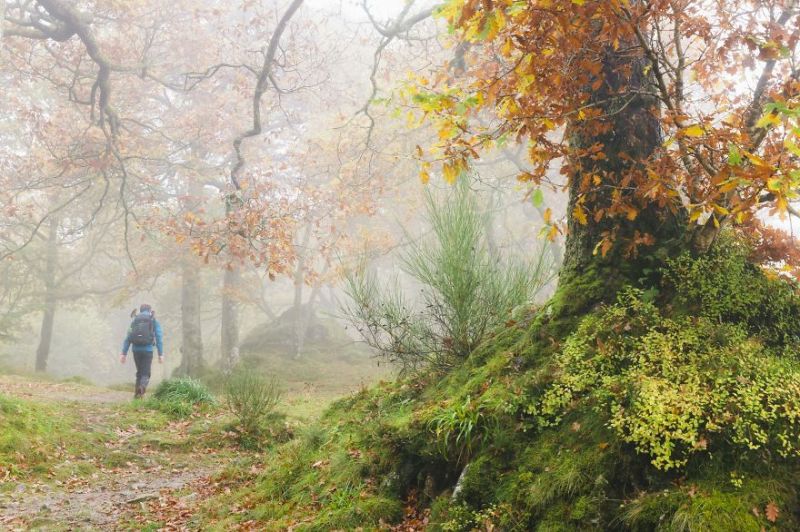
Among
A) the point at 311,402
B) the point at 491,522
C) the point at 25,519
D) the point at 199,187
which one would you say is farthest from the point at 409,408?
the point at 199,187

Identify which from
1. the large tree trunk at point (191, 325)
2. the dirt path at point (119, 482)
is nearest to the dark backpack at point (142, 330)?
the dirt path at point (119, 482)

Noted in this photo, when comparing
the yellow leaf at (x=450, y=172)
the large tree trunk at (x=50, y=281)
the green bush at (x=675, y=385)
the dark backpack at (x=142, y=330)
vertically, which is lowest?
the green bush at (x=675, y=385)

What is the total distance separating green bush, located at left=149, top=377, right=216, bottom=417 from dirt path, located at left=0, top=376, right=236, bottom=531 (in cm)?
55

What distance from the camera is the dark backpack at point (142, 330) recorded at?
10.9m

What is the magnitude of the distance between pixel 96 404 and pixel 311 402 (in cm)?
402

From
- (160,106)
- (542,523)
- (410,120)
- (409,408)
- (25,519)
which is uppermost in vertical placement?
(160,106)

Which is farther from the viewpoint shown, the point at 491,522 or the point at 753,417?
the point at 491,522

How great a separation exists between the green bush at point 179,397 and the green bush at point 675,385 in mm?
7520

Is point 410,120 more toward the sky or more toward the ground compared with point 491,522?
more toward the sky

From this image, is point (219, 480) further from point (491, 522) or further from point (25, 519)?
point (491, 522)

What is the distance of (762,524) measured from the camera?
2.46 meters

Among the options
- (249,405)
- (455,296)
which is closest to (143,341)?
(249,405)

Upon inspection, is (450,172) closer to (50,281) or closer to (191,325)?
(191,325)

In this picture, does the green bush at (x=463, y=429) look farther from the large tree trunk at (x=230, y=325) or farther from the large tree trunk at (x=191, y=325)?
the large tree trunk at (x=230, y=325)
